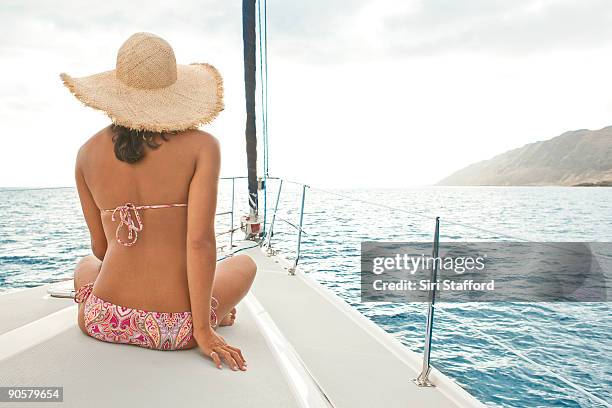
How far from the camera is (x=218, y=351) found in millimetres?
1147

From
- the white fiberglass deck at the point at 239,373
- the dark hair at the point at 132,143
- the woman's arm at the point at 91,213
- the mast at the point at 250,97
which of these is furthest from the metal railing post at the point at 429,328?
the mast at the point at 250,97

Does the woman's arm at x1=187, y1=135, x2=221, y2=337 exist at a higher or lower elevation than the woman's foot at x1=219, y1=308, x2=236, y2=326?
higher

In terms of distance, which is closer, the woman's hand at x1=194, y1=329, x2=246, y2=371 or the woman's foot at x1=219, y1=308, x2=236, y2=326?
the woman's hand at x1=194, y1=329, x2=246, y2=371

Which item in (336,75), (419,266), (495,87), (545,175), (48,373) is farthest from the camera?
(545,175)

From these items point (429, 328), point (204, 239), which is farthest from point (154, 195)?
point (429, 328)

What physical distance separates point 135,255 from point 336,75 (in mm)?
22125

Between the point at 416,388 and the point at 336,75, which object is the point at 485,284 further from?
the point at 336,75

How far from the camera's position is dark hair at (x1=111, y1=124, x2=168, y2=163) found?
105 cm

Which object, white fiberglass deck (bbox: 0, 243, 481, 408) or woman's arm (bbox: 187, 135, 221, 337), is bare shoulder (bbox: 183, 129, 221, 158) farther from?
white fiberglass deck (bbox: 0, 243, 481, 408)

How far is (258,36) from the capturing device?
383 cm

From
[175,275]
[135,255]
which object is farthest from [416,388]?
[135,255]

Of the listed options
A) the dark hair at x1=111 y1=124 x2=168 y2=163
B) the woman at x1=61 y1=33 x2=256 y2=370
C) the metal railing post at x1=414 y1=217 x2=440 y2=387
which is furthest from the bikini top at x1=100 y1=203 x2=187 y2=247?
the metal railing post at x1=414 y1=217 x2=440 y2=387

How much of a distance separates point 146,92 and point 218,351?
69 cm

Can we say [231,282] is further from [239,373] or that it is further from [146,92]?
[146,92]
